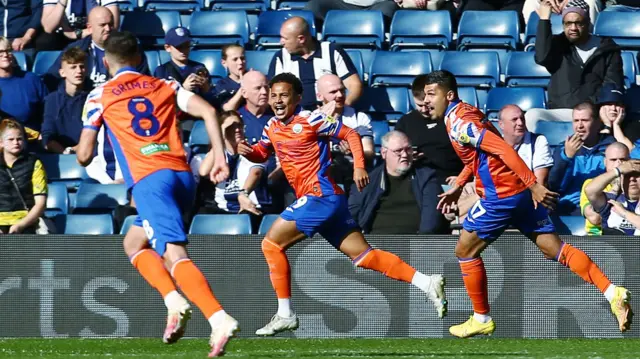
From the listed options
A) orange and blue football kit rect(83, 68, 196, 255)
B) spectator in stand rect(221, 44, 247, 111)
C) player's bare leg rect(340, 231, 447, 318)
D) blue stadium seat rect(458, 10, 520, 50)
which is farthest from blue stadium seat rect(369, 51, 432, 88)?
orange and blue football kit rect(83, 68, 196, 255)

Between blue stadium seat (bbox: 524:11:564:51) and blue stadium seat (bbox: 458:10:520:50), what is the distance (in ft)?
0.37

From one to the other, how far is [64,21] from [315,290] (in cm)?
581

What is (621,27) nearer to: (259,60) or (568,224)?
(568,224)

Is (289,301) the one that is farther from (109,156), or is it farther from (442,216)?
(109,156)

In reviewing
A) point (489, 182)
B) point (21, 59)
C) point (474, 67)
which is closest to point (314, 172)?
point (489, 182)

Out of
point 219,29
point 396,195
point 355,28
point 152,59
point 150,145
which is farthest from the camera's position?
point 219,29

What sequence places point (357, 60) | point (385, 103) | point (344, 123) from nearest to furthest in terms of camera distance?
point (344, 123), point (385, 103), point (357, 60)

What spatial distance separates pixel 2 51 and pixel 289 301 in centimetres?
520

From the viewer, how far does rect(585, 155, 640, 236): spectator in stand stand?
34.5 ft

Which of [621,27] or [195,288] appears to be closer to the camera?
[195,288]

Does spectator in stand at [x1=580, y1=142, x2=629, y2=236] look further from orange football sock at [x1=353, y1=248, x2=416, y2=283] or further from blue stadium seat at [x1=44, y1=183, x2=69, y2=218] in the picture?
blue stadium seat at [x1=44, y1=183, x2=69, y2=218]

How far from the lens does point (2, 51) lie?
1292 cm

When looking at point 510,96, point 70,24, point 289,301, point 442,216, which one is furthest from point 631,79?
point 70,24

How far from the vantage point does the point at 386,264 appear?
9.34 m
